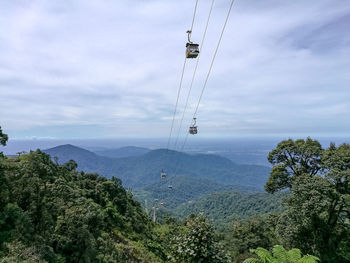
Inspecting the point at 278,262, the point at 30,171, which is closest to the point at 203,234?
the point at 278,262

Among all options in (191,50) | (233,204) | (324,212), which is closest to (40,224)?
(191,50)

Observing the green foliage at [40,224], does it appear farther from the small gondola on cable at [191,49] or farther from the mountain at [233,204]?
the mountain at [233,204]

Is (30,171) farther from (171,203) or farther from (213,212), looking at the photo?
(171,203)

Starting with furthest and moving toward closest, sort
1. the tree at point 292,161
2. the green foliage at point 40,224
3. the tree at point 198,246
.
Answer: the tree at point 292,161 < the green foliage at point 40,224 < the tree at point 198,246

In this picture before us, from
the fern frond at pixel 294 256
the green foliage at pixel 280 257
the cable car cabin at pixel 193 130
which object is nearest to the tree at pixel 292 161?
the cable car cabin at pixel 193 130

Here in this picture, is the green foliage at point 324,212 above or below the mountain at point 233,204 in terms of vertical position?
above

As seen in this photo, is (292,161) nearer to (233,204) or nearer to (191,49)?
(191,49)
